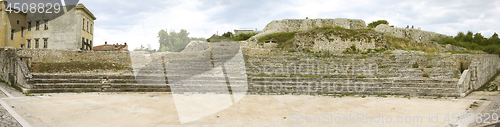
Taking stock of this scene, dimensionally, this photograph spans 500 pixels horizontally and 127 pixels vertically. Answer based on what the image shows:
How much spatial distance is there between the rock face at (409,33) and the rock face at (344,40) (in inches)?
336

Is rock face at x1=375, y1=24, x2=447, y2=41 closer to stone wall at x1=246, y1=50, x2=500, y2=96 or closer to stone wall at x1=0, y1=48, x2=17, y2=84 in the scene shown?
stone wall at x1=246, y1=50, x2=500, y2=96

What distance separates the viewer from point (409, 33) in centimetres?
2591

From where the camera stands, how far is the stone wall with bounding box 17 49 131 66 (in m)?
14.3

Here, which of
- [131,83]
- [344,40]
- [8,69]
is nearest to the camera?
[131,83]

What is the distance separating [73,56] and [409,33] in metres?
31.7

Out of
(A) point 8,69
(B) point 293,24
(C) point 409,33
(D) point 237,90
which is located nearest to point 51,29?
(A) point 8,69

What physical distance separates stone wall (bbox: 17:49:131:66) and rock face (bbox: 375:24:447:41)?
83.8ft

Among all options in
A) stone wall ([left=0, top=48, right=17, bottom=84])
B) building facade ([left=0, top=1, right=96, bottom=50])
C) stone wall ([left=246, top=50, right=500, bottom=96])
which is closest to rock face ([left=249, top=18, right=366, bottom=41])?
stone wall ([left=246, top=50, right=500, bottom=96])

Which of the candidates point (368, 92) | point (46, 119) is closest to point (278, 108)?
point (368, 92)

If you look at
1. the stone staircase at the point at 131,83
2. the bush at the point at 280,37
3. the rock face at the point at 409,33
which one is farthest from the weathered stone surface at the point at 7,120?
the rock face at the point at 409,33

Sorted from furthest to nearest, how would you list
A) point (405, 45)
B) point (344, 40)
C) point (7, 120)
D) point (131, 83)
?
1. point (405, 45)
2. point (344, 40)
3. point (131, 83)
4. point (7, 120)

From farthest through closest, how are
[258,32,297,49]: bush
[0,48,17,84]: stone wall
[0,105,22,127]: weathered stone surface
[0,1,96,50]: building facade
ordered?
1. [258,32,297,49]: bush
2. [0,1,96,50]: building facade
3. [0,48,17,84]: stone wall
4. [0,105,22,127]: weathered stone surface

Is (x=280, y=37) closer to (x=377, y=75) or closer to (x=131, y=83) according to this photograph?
(x=377, y=75)

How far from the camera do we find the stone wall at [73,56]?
1434 centimetres
